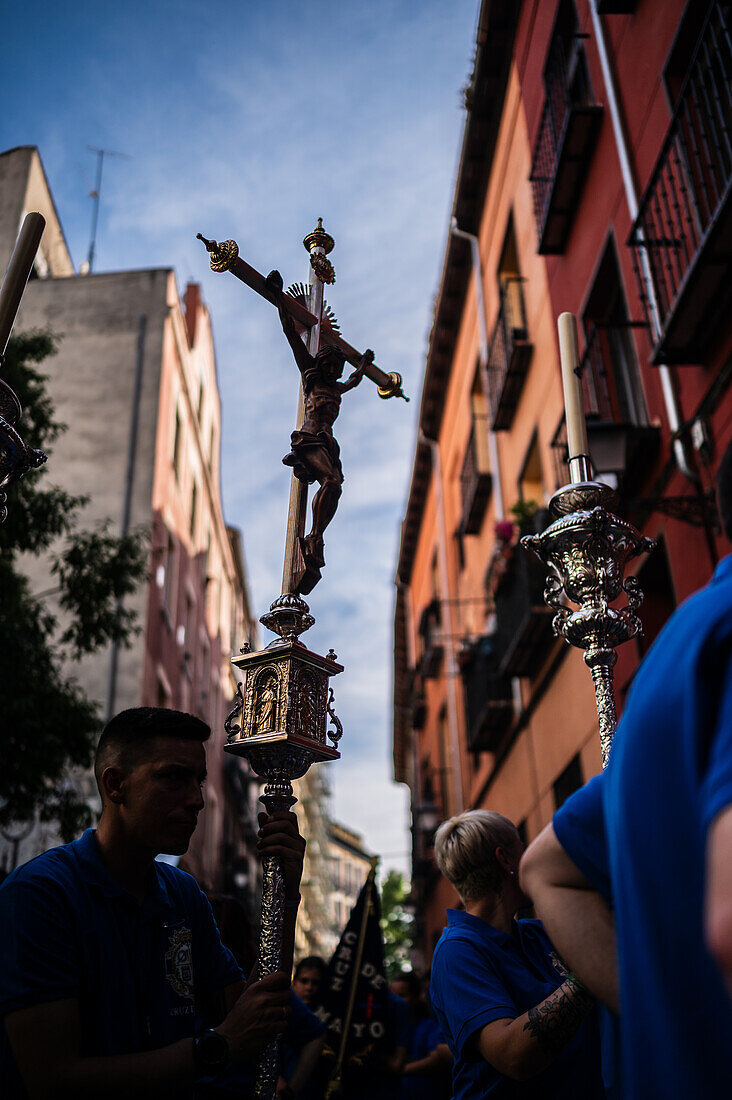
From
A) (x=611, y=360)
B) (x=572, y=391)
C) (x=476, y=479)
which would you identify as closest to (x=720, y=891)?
(x=572, y=391)

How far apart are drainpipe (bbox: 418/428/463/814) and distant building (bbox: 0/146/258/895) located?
539cm

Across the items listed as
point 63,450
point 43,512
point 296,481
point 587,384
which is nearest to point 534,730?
point 587,384

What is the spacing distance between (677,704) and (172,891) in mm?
1994

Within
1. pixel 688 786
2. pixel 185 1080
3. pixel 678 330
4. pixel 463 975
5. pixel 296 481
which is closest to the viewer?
pixel 688 786

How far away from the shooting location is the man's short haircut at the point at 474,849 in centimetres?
289

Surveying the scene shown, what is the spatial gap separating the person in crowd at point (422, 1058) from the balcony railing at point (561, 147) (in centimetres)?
726

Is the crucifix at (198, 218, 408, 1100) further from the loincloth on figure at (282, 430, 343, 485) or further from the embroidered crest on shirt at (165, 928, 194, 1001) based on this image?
Answer: the embroidered crest on shirt at (165, 928, 194, 1001)

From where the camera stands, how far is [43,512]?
32.0 ft

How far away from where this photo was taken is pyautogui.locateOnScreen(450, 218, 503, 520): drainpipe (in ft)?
45.2

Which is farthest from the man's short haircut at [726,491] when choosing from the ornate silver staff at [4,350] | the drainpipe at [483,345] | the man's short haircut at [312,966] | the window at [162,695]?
the window at [162,695]

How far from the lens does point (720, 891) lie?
0.92m

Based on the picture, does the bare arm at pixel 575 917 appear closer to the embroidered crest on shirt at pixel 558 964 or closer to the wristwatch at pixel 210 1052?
the wristwatch at pixel 210 1052

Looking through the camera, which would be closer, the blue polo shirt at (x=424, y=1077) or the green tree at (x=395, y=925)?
the blue polo shirt at (x=424, y=1077)

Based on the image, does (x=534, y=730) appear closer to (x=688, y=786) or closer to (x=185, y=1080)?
(x=185, y=1080)
